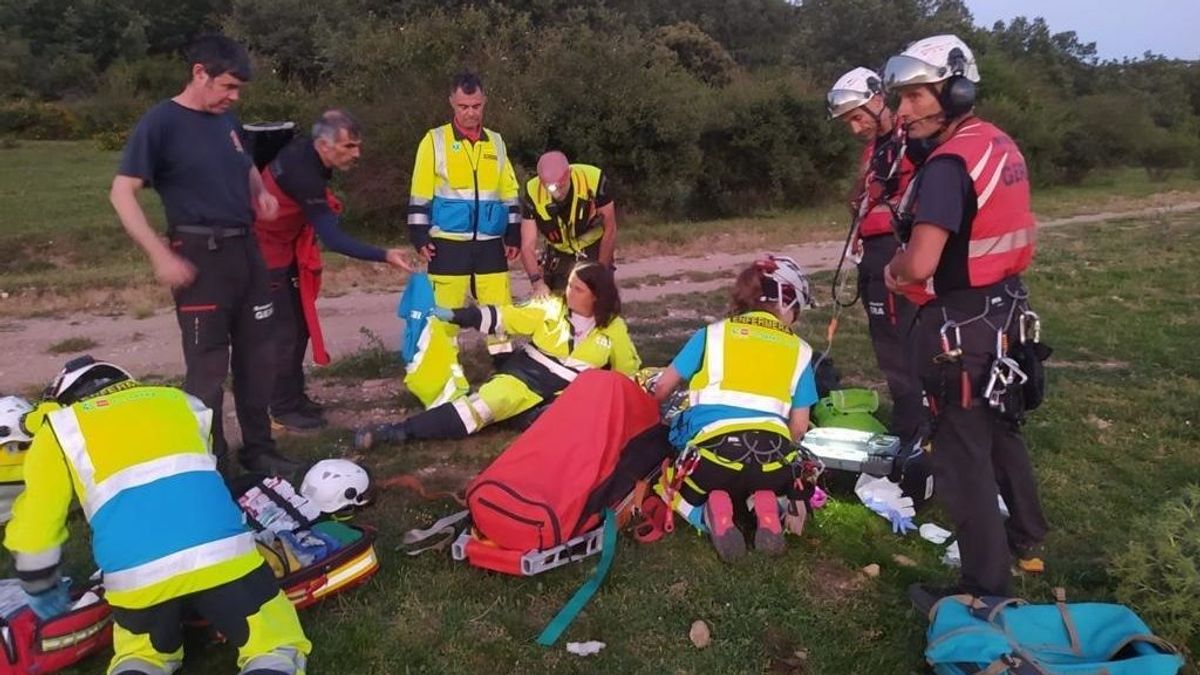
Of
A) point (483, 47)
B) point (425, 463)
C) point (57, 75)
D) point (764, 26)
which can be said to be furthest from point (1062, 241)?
point (764, 26)

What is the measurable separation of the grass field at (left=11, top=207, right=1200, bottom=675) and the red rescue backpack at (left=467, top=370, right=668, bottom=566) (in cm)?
21

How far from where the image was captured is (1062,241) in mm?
17391

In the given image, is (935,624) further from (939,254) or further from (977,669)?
(939,254)

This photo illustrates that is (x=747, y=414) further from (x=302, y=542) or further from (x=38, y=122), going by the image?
(x=38, y=122)

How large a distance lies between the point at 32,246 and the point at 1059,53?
8223 cm

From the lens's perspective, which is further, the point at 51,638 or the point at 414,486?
the point at 414,486

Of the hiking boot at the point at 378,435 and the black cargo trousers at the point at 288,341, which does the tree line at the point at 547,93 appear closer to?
the black cargo trousers at the point at 288,341

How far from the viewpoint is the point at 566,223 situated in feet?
23.4

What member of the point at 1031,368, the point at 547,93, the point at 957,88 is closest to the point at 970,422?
the point at 1031,368

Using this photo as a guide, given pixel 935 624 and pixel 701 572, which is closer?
pixel 935 624

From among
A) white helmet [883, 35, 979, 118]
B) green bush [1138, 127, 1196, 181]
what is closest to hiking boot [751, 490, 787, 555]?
white helmet [883, 35, 979, 118]

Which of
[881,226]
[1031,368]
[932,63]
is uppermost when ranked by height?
[932,63]

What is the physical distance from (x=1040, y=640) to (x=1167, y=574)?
777 mm

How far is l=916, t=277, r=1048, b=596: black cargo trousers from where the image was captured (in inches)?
146
